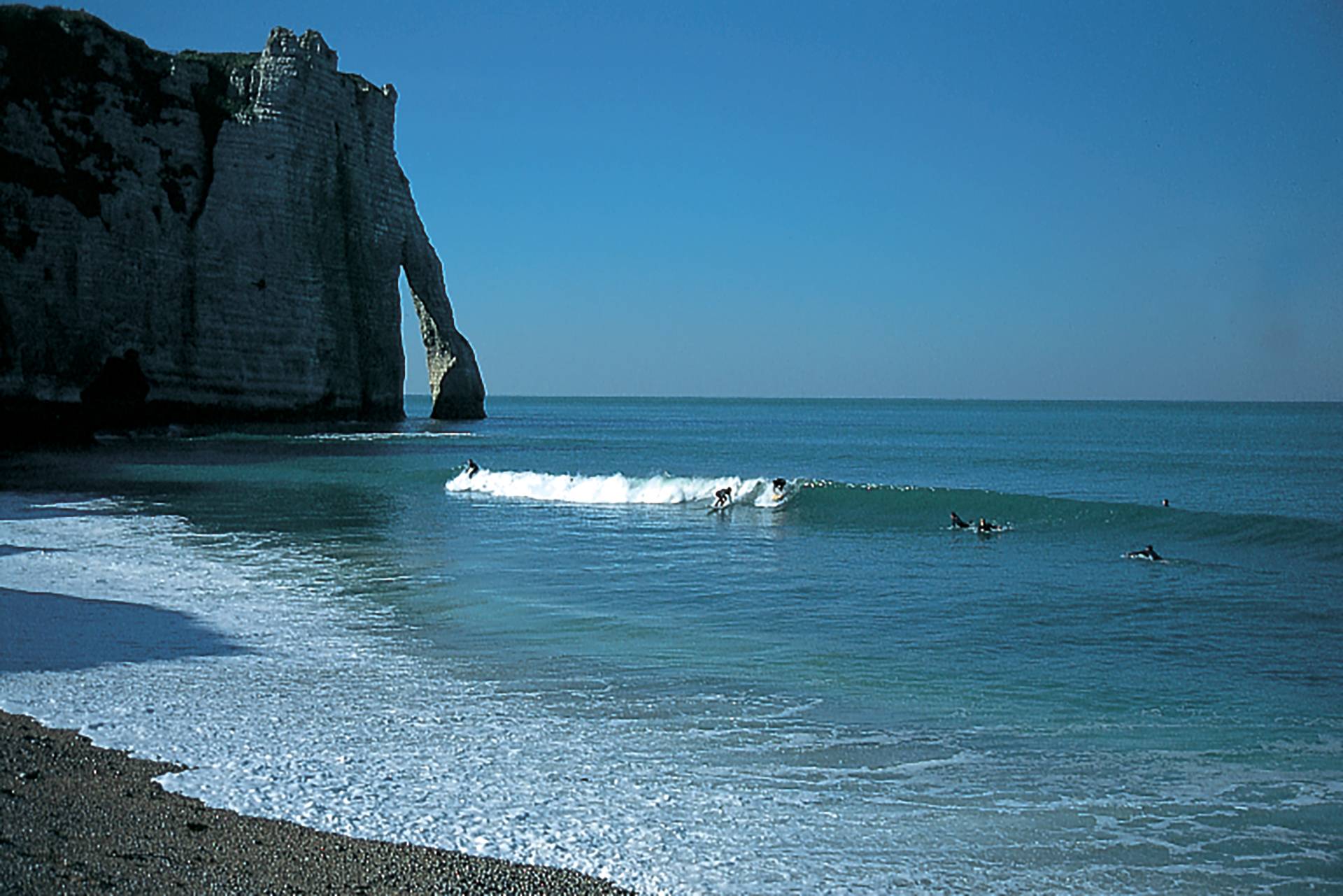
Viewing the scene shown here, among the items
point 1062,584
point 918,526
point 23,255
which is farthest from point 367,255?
point 1062,584

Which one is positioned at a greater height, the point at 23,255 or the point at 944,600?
the point at 23,255

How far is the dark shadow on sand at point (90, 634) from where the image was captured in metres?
8.59

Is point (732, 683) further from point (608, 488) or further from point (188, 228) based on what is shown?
point (188, 228)

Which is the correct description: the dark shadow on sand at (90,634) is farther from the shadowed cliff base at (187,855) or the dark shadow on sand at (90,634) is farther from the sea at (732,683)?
the shadowed cliff base at (187,855)

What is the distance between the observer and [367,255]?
5112 centimetres

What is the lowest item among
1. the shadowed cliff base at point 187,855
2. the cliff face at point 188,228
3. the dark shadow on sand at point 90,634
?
A: the dark shadow on sand at point 90,634

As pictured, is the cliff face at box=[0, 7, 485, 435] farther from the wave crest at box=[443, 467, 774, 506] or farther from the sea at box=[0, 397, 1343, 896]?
the sea at box=[0, 397, 1343, 896]

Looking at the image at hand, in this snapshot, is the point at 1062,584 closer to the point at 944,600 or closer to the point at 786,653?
the point at 944,600

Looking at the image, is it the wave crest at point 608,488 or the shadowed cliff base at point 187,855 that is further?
the wave crest at point 608,488

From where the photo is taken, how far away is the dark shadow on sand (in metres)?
8.59

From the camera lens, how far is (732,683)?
323 inches

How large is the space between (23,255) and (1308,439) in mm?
57267

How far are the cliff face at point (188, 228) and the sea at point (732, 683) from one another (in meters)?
22.9

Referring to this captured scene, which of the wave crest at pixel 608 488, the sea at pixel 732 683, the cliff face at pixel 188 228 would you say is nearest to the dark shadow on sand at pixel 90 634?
the sea at pixel 732 683
